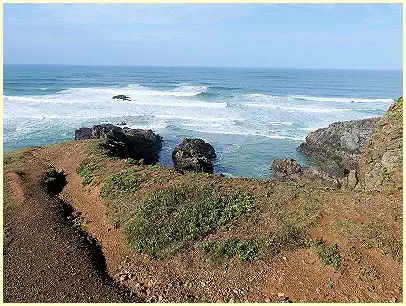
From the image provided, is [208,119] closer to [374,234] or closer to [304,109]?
[304,109]

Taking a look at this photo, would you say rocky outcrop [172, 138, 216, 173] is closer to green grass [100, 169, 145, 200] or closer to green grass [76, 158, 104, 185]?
green grass [76, 158, 104, 185]

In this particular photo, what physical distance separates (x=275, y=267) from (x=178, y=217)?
15.7 ft

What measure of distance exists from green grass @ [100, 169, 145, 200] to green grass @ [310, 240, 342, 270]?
895 cm

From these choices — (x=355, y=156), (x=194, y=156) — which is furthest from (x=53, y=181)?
(x=355, y=156)

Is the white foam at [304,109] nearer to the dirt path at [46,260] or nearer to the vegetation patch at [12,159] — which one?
the vegetation patch at [12,159]

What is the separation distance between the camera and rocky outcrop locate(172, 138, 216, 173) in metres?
33.7

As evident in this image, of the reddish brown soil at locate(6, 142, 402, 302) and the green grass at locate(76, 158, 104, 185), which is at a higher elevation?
the green grass at locate(76, 158, 104, 185)

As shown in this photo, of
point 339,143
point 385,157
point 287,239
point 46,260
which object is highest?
point 385,157

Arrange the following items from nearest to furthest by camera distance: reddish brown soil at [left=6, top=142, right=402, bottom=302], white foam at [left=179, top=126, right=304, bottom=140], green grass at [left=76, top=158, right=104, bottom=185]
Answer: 1. reddish brown soil at [left=6, top=142, right=402, bottom=302]
2. green grass at [left=76, top=158, right=104, bottom=185]
3. white foam at [left=179, top=126, right=304, bottom=140]

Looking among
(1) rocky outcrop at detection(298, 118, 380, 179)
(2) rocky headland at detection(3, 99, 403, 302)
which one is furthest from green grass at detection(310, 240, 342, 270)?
(1) rocky outcrop at detection(298, 118, 380, 179)

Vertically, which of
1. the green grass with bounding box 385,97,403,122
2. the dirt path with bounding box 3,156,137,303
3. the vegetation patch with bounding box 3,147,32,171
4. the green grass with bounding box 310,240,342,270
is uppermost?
the green grass with bounding box 385,97,403,122

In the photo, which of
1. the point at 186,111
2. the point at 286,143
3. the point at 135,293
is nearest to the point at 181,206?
the point at 135,293

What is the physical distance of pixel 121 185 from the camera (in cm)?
1991

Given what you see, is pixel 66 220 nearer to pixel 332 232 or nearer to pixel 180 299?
pixel 180 299
